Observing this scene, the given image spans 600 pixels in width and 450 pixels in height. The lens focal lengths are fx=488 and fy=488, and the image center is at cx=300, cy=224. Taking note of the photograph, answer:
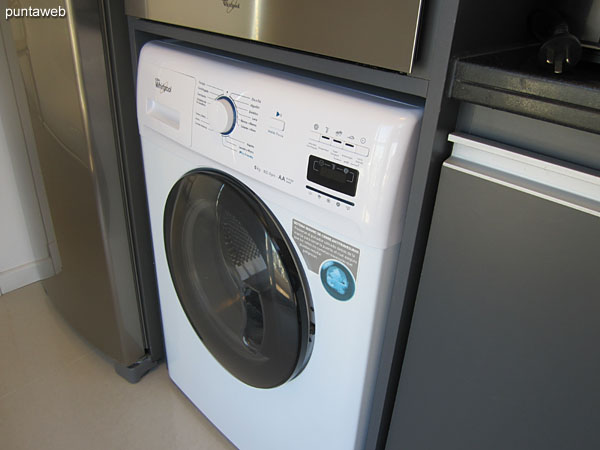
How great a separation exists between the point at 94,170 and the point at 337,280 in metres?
0.66

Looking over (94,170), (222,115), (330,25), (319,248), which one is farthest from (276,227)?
(94,170)

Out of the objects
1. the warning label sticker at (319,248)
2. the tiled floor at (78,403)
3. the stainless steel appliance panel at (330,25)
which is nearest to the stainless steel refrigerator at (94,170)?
the tiled floor at (78,403)

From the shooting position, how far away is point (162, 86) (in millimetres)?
924

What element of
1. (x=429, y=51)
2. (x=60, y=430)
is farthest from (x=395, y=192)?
(x=60, y=430)

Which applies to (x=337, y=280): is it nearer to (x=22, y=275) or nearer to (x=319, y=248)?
(x=319, y=248)

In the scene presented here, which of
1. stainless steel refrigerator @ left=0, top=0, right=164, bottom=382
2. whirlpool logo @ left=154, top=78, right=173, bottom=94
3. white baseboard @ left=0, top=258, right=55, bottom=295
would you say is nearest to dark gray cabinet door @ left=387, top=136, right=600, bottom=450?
whirlpool logo @ left=154, top=78, right=173, bottom=94

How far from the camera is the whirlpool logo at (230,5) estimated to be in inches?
29.6

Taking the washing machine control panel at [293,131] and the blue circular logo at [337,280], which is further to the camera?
the blue circular logo at [337,280]

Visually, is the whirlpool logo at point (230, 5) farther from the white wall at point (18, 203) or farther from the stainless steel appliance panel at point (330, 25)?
the white wall at point (18, 203)

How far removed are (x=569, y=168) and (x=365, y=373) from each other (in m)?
0.44

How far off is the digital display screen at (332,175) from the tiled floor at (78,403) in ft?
2.93

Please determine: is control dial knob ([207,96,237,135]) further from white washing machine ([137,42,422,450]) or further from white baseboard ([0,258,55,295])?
white baseboard ([0,258,55,295])

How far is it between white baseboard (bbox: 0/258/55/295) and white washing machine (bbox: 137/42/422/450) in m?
0.88

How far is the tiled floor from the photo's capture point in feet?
4.20
